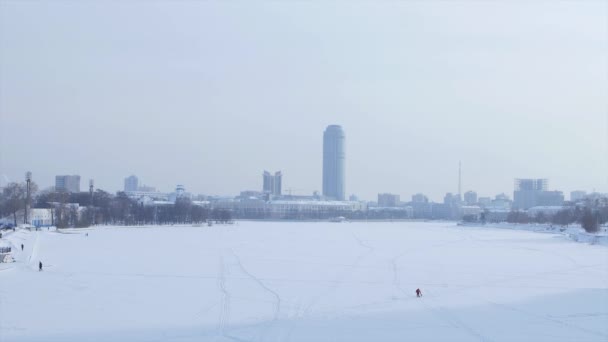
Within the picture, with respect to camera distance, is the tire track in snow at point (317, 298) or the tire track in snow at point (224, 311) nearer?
the tire track in snow at point (224, 311)

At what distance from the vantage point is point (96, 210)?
69688 mm

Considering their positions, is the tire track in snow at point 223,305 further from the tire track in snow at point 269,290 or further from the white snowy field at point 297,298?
the tire track in snow at point 269,290

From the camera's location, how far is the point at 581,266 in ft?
90.9

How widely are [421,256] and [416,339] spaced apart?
18.3 metres

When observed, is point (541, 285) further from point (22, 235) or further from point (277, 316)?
point (22, 235)

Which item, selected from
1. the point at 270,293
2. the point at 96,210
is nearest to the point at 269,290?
the point at 270,293

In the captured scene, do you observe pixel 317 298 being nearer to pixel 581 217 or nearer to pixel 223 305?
pixel 223 305

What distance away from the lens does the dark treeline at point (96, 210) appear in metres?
61.9

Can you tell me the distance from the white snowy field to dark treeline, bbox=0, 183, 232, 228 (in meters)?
33.8

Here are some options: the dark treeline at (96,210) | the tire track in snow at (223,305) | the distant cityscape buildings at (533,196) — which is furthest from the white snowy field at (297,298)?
the distant cityscape buildings at (533,196)

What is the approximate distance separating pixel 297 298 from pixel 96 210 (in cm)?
5599

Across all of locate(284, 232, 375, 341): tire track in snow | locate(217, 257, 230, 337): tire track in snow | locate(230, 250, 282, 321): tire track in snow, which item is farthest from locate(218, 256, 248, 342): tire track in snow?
locate(284, 232, 375, 341): tire track in snow

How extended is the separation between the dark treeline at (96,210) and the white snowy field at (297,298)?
1331 inches

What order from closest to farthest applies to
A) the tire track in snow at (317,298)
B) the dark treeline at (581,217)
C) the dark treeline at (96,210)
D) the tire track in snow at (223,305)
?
the tire track in snow at (223,305), the tire track in snow at (317,298), the dark treeline at (581,217), the dark treeline at (96,210)
